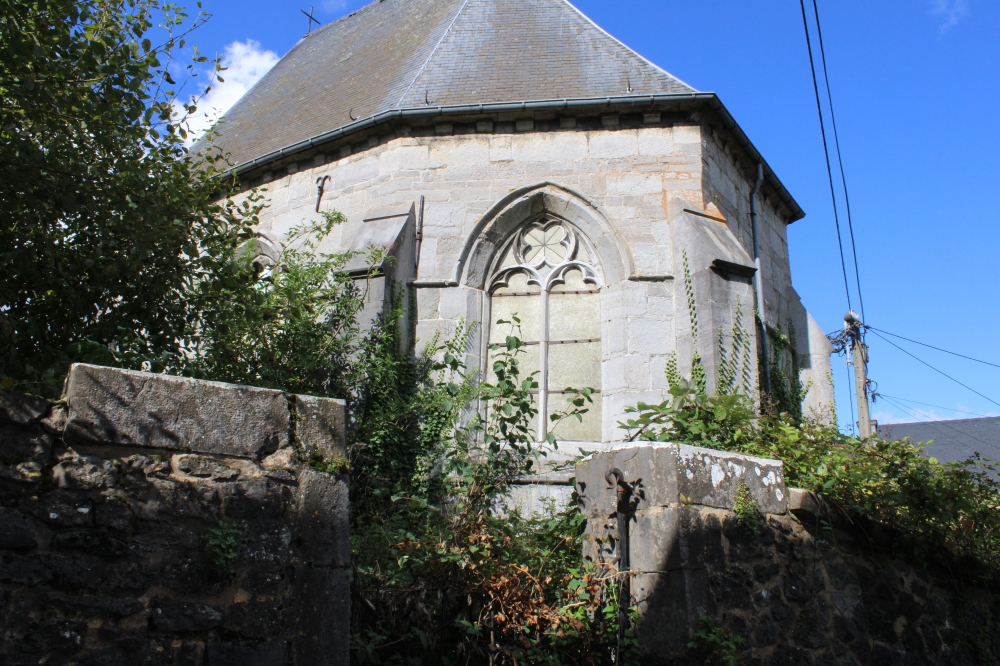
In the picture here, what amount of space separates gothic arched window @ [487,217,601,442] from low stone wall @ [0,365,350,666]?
526cm

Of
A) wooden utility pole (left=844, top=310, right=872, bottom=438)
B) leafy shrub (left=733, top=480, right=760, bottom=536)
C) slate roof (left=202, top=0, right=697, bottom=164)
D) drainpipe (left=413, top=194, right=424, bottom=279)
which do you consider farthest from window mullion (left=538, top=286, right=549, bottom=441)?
wooden utility pole (left=844, top=310, right=872, bottom=438)

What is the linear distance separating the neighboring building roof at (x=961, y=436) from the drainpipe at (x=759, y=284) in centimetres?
1051

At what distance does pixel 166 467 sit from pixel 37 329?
2.37 m

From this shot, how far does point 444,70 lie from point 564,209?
8.32 feet

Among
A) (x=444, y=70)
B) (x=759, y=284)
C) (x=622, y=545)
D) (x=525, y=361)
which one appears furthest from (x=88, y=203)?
(x=759, y=284)

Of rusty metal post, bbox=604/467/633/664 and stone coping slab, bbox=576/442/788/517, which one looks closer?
rusty metal post, bbox=604/467/633/664

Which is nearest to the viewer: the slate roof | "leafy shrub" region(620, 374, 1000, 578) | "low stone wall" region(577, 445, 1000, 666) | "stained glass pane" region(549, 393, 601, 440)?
"low stone wall" region(577, 445, 1000, 666)

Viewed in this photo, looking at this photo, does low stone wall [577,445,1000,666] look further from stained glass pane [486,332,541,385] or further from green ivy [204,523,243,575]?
stained glass pane [486,332,541,385]

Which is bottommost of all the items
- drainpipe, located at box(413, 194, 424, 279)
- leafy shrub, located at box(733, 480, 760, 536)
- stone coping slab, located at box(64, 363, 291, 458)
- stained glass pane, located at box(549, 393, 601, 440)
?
leafy shrub, located at box(733, 480, 760, 536)

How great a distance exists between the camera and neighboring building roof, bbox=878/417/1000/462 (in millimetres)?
18297

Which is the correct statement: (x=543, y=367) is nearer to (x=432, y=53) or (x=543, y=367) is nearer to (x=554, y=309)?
(x=554, y=309)

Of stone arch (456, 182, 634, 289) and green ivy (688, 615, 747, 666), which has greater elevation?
stone arch (456, 182, 634, 289)

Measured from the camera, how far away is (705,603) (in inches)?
156

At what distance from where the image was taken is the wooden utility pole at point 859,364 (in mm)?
15336
